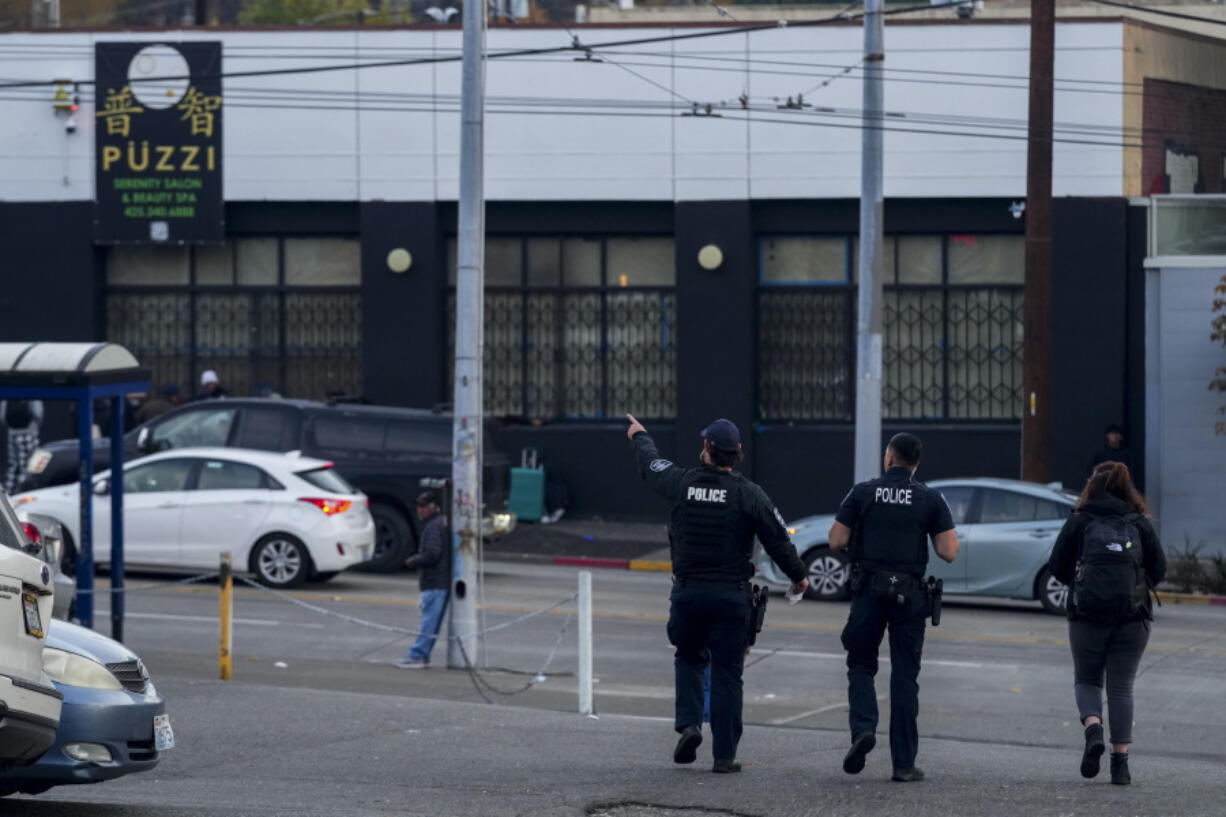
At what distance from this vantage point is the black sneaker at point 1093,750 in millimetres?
8477

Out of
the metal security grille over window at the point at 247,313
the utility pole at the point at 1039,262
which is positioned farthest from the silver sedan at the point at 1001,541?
the metal security grille over window at the point at 247,313

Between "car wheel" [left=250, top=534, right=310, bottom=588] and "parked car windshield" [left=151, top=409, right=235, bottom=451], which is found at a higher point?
"parked car windshield" [left=151, top=409, right=235, bottom=451]

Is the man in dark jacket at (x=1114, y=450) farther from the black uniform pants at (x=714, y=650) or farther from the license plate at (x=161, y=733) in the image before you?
the license plate at (x=161, y=733)

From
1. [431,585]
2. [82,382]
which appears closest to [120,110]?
[431,585]

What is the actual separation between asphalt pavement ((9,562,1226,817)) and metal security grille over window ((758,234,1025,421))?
6050 mm

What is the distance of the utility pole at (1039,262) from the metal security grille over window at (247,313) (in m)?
10.5

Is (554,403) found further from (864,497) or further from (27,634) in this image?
(27,634)

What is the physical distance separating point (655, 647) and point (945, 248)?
1117 centimetres

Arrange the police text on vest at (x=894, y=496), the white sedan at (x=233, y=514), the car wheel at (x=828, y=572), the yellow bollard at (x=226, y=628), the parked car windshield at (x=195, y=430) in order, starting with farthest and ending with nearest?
the parked car windshield at (x=195, y=430)
the car wheel at (x=828, y=572)
the white sedan at (x=233, y=514)
the yellow bollard at (x=226, y=628)
the police text on vest at (x=894, y=496)

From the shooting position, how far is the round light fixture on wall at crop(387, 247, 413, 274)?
2538cm

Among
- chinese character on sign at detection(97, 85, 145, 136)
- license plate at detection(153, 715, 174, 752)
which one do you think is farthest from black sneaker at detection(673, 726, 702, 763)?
chinese character on sign at detection(97, 85, 145, 136)

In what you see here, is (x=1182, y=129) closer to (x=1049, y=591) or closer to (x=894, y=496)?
(x=1049, y=591)

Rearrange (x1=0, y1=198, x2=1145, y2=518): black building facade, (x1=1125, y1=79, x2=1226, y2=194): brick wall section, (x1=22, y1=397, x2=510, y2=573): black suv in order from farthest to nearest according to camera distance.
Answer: (x1=0, y1=198, x2=1145, y2=518): black building facade, (x1=1125, y1=79, x2=1226, y2=194): brick wall section, (x1=22, y1=397, x2=510, y2=573): black suv

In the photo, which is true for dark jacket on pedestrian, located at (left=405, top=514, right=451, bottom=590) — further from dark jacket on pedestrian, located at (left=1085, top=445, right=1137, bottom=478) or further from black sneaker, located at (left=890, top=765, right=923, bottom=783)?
dark jacket on pedestrian, located at (left=1085, top=445, right=1137, bottom=478)
